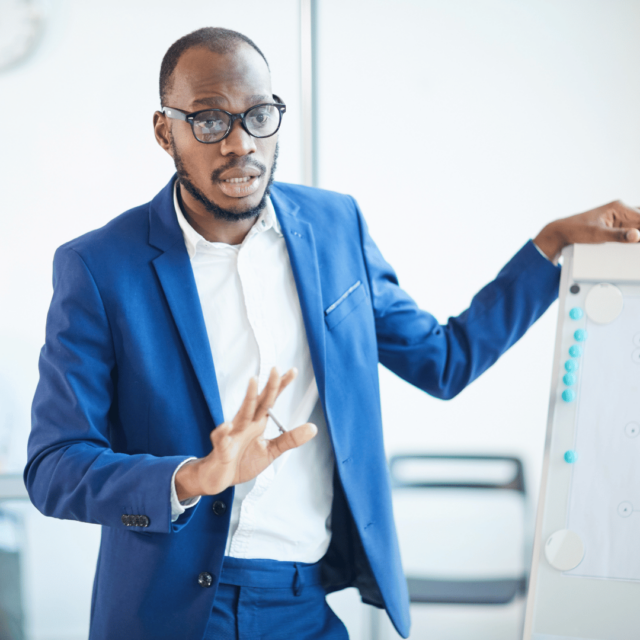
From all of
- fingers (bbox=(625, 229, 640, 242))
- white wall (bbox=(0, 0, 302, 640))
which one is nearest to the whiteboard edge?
fingers (bbox=(625, 229, 640, 242))

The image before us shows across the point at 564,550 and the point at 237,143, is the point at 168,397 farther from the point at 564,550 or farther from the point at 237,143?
the point at 564,550

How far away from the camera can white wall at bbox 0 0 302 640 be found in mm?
1919

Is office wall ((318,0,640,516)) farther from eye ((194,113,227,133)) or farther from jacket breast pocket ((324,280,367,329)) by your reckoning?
eye ((194,113,227,133))

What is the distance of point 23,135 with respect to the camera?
1944mm

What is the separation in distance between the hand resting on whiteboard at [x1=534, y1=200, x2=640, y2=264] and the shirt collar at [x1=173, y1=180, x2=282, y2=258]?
0.58 metres

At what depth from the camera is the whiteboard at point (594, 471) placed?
3.86ft

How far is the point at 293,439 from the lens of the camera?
928mm

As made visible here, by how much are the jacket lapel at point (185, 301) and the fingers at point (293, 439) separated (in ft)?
0.60

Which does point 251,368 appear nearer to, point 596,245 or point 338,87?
point 596,245

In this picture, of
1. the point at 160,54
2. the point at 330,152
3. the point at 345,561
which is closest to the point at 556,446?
the point at 345,561

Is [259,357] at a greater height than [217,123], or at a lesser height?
lesser

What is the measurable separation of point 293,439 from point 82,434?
0.39 m

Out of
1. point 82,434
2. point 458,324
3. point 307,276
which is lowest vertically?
point 82,434

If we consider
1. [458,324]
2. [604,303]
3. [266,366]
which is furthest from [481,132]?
[266,366]
